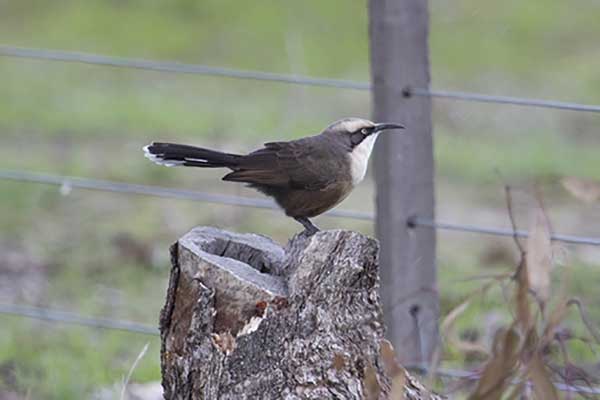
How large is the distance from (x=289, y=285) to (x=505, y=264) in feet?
12.8

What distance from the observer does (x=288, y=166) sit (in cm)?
397

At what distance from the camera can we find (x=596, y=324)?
16.9 feet

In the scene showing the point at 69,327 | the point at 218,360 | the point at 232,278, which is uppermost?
the point at 232,278

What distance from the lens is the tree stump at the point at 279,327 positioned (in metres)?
2.60

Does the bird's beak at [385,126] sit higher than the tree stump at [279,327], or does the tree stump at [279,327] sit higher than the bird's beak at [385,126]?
the bird's beak at [385,126]

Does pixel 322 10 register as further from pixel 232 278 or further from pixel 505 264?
pixel 232 278

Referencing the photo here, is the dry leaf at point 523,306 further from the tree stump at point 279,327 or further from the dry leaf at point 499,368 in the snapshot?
the tree stump at point 279,327

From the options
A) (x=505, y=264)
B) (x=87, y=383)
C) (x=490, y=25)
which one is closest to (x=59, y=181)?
(x=87, y=383)

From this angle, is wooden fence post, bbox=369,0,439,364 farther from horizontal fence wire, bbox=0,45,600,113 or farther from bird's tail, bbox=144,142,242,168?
Result: bird's tail, bbox=144,142,242,168

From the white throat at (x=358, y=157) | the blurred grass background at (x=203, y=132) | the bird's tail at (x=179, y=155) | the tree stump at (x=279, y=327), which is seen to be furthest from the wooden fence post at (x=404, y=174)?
the tree stump at (x=279, y=327)

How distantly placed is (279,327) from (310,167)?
141 centimetres

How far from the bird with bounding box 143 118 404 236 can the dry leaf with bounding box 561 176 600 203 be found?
4.59 ft

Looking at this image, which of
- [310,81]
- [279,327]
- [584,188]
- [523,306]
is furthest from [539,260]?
[310,81]

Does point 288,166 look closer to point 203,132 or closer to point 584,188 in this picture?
point 584,188
